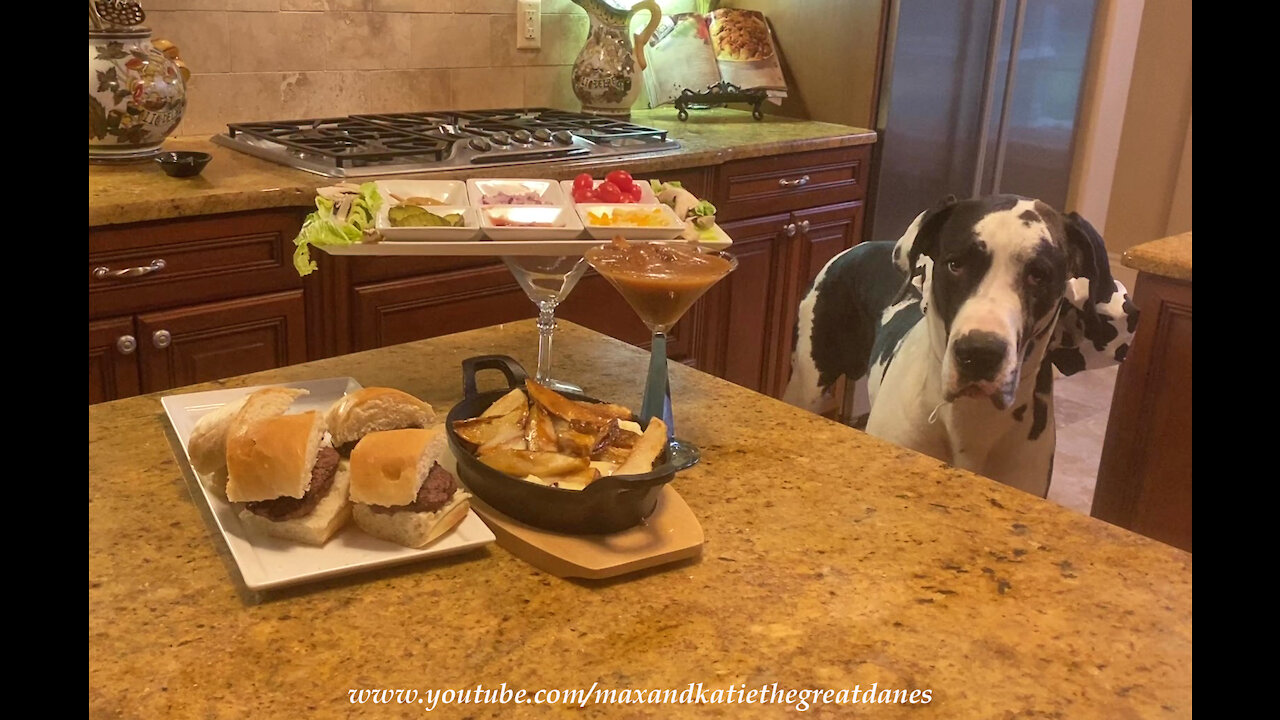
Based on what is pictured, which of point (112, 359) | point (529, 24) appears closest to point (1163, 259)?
point (529, 24)

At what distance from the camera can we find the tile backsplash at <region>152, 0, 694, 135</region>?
253 centimetres

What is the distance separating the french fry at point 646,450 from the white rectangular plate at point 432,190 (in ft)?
1.64

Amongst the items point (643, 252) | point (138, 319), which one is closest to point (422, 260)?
point (138, 319)

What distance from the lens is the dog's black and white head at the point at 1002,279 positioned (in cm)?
157

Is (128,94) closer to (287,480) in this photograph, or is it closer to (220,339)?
(220,339)

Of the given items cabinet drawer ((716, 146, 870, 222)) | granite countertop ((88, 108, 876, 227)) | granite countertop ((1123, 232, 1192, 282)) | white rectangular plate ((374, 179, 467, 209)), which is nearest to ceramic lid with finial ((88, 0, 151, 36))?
granite countertop ((88, 108, 876, 227))

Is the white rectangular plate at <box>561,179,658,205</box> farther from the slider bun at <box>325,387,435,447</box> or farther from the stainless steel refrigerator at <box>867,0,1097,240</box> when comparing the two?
the stainless steel refrigerator at <box>867,0,1097,240</box>

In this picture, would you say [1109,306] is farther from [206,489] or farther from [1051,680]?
[206,489]

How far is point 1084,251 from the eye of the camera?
161cm

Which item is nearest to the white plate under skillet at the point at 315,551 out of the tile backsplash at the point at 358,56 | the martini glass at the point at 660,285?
the martini glass at the point at 660,285

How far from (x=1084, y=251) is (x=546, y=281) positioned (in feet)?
2.85

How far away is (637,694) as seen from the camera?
742 mm

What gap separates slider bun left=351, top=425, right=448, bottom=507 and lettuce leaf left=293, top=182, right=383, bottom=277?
36 centimetres
